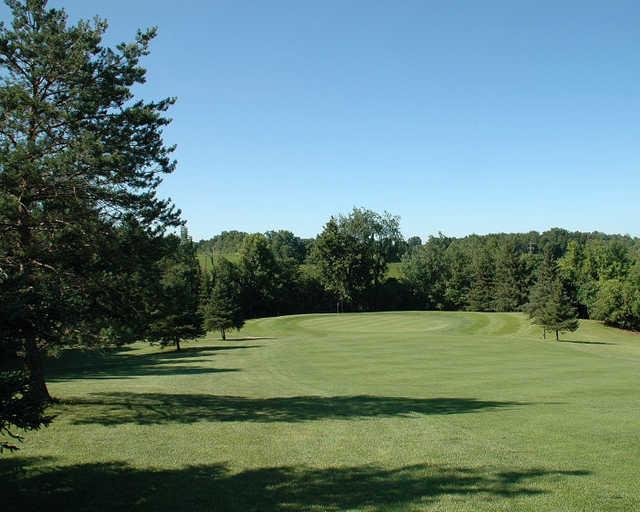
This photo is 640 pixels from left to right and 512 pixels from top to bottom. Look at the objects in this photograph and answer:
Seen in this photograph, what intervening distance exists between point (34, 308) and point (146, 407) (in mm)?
9225

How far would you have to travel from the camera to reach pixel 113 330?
1814 cm

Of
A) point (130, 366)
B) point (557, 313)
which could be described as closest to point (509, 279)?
point (557, 313)

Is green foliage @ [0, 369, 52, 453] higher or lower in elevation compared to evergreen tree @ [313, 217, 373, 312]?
Answer: lower

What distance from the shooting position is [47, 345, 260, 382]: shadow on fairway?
28.9m

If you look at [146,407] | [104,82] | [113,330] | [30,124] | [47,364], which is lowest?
[47,364]

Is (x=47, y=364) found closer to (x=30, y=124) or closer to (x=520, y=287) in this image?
(x=30, y=124)

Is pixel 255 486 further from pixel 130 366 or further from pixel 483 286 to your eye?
pixel 483 286

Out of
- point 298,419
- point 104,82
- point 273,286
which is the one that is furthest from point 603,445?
point 273,286

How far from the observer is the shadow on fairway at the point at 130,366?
28.9 metres

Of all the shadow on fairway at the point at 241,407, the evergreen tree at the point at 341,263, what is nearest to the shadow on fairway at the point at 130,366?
the shadow on fairway at the point at 241,407

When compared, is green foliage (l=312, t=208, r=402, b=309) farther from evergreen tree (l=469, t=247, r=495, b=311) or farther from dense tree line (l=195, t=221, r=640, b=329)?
evergreen tree (l=469, t=247, r=495, b=311)

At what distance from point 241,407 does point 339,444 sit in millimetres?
5882

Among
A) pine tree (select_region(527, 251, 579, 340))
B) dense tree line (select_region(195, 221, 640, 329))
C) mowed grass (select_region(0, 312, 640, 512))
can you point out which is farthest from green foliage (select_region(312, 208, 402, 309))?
mowed grass (select_region(0, 312, 640, 512))

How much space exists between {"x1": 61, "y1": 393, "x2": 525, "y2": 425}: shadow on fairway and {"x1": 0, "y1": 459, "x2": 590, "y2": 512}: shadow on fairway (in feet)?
15.1
